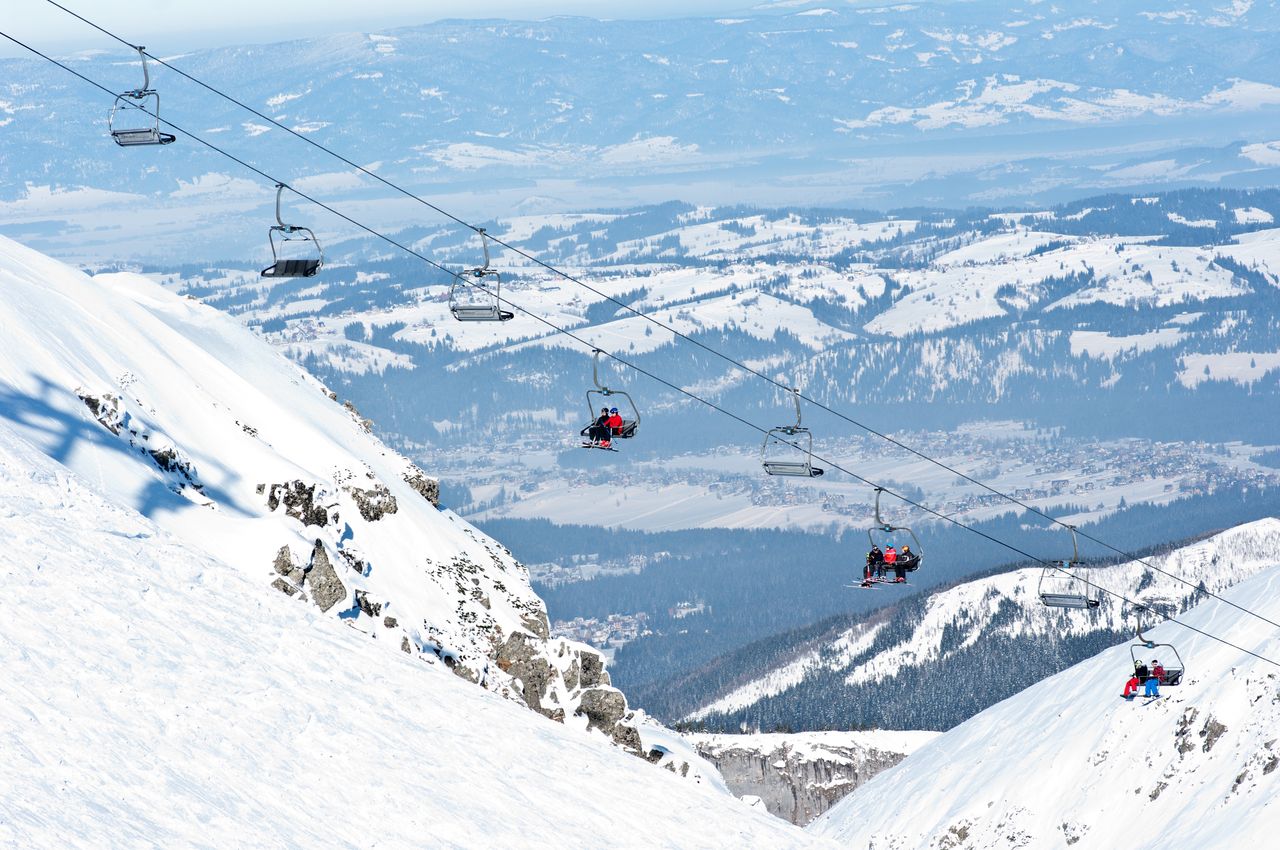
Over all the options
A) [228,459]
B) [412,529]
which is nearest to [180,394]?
[228,459]

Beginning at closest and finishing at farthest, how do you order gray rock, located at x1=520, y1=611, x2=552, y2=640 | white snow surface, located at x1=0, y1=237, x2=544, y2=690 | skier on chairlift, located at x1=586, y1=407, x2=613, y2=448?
skier on chairlift, located at x1=586, y1=407, x2=613, y2=448 < white snow surface, located at x1=0, y1=237, x2=544, y2=690 < gray rock, located at x1=520, y1=611, x2=552, y2=640

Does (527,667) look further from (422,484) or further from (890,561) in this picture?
(890,561)

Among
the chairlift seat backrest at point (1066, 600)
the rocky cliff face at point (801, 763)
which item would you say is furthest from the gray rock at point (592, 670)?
the rocky cliff face at point (801, 763)

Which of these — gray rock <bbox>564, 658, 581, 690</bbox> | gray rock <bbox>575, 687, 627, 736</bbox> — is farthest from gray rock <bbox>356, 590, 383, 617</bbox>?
gray rock <bbox>575, 687, 627, 736</bbox>

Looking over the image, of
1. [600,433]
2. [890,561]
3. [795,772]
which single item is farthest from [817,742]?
[600,433]

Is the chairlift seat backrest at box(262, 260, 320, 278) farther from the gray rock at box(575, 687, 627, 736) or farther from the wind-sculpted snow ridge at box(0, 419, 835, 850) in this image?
the gray rock at box(575, 687, 627, 736)

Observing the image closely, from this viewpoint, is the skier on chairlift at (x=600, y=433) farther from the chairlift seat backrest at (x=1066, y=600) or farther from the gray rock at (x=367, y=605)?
the gray rock at (x=367, y=605)
